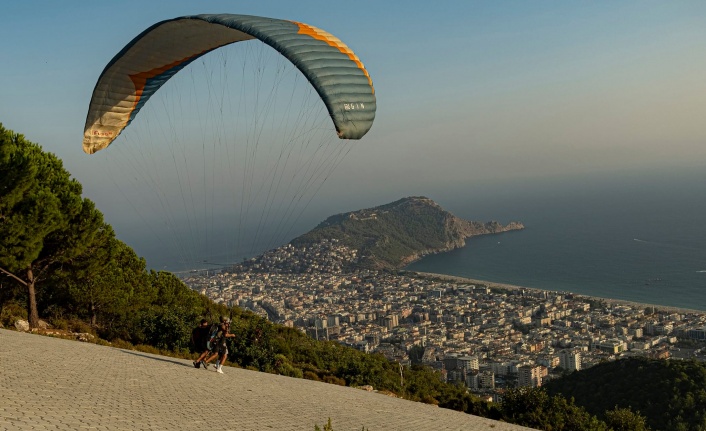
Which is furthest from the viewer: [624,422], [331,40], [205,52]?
[624,422]

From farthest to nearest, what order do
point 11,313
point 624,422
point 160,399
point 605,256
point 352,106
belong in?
point 605,256 → point 11,313 → point 624,422 → point 352,106 → point 160,399

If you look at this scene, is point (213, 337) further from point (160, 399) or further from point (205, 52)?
point (205, 52)

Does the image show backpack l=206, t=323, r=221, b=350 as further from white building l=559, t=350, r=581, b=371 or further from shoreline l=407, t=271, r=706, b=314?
shoreline l=407, t=271, r=706, b=314

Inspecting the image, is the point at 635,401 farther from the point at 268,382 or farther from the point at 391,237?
the point at 391,237

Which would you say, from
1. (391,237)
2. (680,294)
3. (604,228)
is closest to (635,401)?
(680,294)

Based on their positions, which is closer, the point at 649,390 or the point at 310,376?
the point at 310,376

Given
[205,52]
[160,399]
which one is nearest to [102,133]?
[205,52]

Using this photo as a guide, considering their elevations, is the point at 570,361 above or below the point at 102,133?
below

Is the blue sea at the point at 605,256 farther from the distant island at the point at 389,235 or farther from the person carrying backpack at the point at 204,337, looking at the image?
the person carrying backpack at the point at 204,337
